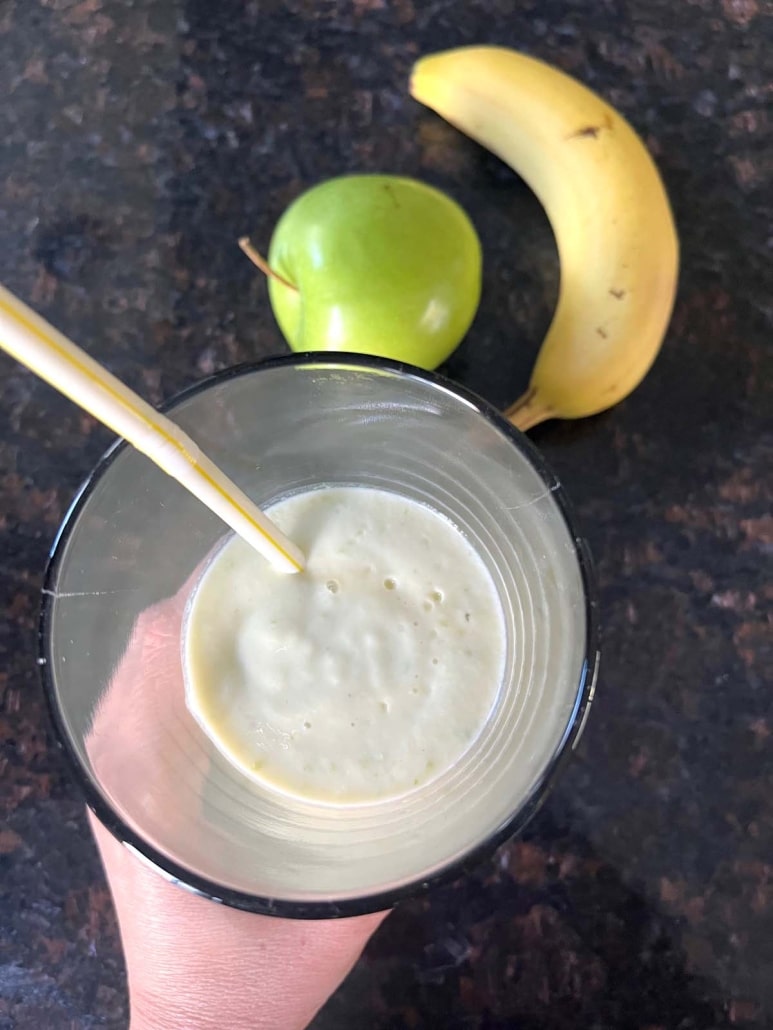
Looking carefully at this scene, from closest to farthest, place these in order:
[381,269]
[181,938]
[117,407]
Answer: [117,407] < [181,938] < [381,269]

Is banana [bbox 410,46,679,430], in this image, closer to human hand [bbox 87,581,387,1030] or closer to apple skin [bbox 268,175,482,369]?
apple skin [bbox 268,175,482,369]

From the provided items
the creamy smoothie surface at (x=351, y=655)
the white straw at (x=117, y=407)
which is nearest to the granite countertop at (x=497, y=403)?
the creamy smoothie surface at (x=351, y=655)

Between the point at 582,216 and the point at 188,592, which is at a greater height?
the point at 582,216

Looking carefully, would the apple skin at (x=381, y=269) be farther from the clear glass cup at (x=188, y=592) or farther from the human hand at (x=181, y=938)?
the human hand at (x=181, y=938)

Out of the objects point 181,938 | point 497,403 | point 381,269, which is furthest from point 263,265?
point 181,938

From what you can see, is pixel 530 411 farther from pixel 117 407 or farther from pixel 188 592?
pixel 117 407

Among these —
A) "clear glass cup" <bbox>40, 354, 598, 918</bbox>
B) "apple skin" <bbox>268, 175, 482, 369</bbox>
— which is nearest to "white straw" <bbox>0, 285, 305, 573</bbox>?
"clear glass cup" <bbox>40, 354, 598, 918</bbox>

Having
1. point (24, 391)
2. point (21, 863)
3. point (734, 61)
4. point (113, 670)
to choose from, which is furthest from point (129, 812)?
point (734, 61)
